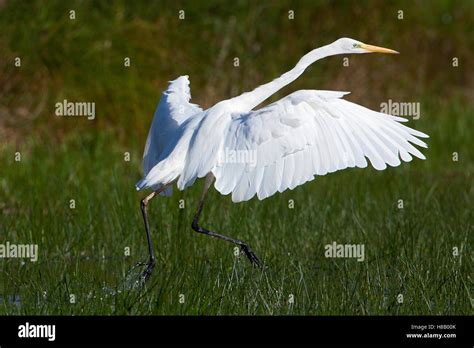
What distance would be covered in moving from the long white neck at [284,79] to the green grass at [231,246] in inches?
37.1

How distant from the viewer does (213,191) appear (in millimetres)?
8414

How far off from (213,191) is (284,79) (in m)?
2.12

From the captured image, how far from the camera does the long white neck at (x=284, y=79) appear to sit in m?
6.42

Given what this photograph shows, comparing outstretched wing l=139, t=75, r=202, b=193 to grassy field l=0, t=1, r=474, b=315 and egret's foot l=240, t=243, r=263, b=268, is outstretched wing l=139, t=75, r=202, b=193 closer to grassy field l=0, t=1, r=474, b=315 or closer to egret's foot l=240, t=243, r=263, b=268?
grassy field l=0, t=1, r=474, b=315

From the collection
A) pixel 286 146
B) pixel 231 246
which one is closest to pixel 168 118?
pixel 231 246

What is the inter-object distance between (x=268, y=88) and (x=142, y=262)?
1298mm

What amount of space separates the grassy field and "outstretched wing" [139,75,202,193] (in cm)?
59

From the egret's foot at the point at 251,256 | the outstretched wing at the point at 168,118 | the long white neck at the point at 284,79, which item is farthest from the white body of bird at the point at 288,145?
the egret's foot at the point at 251,256

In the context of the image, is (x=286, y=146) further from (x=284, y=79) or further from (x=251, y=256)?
(x=251, y=256)

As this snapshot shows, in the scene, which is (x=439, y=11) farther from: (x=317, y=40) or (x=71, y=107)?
(x=71, y=107)

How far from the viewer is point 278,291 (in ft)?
18.8

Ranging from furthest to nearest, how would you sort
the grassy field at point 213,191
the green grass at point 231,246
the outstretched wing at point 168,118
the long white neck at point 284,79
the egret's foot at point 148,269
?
the outstretched wing at point 168,118 < the long white neck at point 284,79 < the egret's foot at point 148,269 < the grassy field at point 213,191 < the green grass at point 231,246

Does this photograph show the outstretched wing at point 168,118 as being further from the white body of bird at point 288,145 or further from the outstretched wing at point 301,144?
the outstretched wing at point 301,144

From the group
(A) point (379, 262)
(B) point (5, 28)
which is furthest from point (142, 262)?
(B) point (5, 28)
